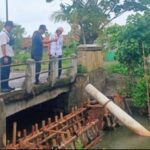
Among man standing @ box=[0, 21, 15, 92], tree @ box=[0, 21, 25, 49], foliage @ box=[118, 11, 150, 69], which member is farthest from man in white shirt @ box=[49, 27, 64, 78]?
tree @ box=[0, 21, 25, 49]

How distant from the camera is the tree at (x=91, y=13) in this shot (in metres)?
30.8

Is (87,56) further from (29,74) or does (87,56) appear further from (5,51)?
(5,51)

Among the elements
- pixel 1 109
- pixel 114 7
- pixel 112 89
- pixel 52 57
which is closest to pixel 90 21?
pixel 114 7

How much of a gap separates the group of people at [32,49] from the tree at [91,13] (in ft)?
49.7

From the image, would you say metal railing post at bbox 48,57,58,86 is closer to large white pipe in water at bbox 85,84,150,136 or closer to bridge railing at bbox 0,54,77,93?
bridge railing at bbox 0,54,77,93

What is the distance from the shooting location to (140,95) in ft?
54.7

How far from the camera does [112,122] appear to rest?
49.3 feet

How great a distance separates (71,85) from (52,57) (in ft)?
7.41

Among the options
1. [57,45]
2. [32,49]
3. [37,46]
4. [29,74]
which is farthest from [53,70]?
[29,74]

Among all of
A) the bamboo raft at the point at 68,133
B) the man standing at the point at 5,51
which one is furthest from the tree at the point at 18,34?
the man standing at the point at 5,51

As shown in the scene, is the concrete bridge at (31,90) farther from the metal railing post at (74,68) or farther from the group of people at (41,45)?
the group of people at (41,45)

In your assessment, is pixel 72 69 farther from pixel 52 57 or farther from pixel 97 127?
pixel 97 127

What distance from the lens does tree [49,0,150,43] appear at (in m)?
30.8

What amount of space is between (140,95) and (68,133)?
6.01 meters
